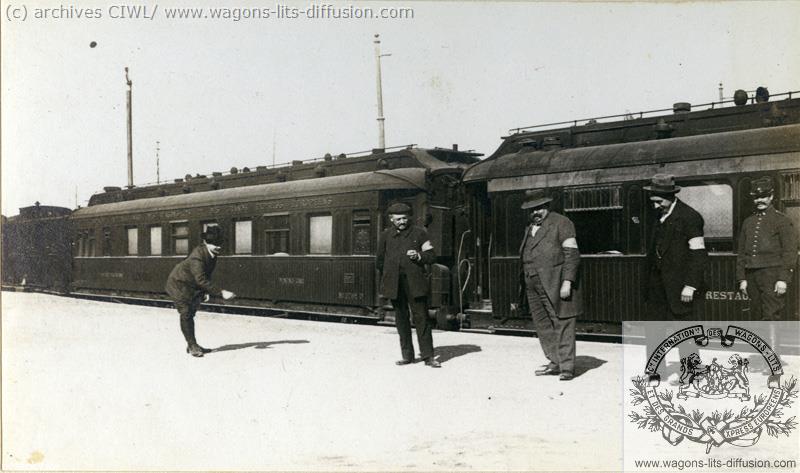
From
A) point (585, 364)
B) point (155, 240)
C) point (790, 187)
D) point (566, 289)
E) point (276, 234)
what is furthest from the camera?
point (155, 240)

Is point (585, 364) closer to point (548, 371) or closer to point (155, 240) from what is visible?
point (548, 371)

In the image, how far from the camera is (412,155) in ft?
50.3

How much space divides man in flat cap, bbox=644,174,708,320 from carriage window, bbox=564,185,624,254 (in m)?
3.37

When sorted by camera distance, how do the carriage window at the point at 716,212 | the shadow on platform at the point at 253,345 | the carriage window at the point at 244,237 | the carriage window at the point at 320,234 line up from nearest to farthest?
the carriage window at the point at 716,212 → the shadow on platform at the point at 253,345 → the carriage window at the point at 320,234 → the carriage window at the point at 244,237

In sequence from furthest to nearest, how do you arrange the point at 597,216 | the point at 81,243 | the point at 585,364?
the point at 81,243 → the point at 597,216 → the point at 585,364

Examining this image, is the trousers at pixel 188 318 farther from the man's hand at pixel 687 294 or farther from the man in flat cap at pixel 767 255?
the man in flat cap at pixel 767 255

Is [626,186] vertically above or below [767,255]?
above

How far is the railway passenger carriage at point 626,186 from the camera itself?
9922mm

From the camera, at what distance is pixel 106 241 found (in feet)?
77.1

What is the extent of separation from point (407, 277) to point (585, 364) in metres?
2.32

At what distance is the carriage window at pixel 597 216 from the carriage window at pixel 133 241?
1424cm

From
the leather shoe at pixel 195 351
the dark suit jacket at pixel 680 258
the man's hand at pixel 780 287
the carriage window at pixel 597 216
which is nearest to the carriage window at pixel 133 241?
the leather shoe at pixel 195 351

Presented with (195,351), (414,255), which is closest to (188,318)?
(195,351)

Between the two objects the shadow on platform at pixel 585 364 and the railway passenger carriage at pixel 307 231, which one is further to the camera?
the railway passenger carriage at pixel 307 231
